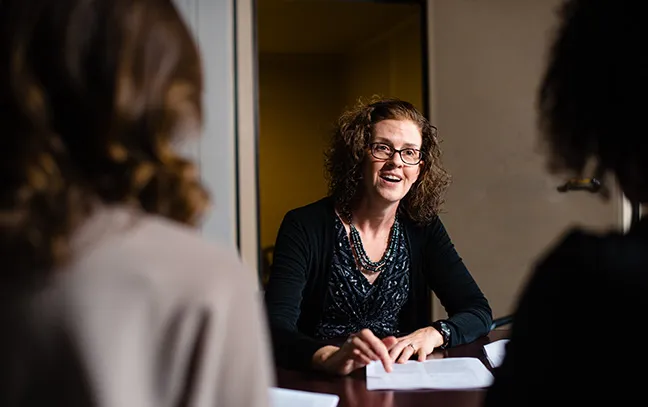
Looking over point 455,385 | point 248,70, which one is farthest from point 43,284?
point 248,70

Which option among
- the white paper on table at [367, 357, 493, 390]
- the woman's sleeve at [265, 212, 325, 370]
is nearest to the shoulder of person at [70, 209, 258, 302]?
the white paper on table at [367, 357, 493, 390]

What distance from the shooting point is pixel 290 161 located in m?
5.95

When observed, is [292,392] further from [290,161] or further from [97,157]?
[290,161]

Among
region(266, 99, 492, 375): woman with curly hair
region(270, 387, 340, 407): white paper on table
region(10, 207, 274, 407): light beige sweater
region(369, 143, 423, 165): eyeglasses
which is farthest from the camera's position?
region(369, 143, 423, 165): eyeglasses

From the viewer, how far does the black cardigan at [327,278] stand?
160 centimetres

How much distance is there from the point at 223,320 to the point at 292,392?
2.24 feet

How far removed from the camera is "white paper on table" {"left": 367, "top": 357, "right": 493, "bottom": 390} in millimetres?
1165

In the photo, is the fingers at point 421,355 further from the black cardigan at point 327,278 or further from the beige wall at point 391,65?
the beige wall at point 391,65

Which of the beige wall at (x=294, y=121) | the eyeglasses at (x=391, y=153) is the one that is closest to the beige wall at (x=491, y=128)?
the eyeglasses at (x=391, y=153)

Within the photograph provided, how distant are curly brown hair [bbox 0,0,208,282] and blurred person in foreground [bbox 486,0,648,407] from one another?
0.35 metres

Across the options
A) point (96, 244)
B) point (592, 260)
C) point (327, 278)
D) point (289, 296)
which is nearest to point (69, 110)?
point (96, 244)

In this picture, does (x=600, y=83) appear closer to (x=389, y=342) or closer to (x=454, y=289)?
(x=389, y=342)

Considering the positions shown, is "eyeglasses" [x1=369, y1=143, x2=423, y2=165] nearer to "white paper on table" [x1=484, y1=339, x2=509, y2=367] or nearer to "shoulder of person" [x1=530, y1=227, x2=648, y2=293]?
"white paper on table" [x1=484, y1=339, x2=509, y2=367]

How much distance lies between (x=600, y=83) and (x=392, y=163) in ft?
4.29
